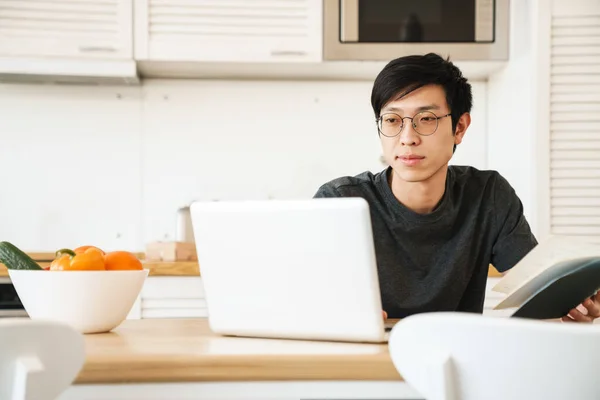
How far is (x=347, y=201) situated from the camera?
1040 millimetres

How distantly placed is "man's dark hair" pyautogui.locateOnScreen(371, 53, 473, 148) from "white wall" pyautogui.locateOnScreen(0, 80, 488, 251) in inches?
58.6

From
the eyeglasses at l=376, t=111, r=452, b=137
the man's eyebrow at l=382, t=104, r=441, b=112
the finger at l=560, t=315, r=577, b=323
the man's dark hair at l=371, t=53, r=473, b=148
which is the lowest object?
the finger at l=560, t=315, r=577, b=323

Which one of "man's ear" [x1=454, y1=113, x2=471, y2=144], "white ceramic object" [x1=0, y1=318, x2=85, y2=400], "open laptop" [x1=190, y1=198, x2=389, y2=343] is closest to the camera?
"white ceramic object" [x1=0, y1=318, x2=85, y2=400]

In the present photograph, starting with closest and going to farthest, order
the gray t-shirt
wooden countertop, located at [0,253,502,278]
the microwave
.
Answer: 1. the gray t-shirt
2. wooden countertop, located at [0,253,502,278]
3. the microwave

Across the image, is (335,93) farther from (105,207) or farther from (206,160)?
(105,207)

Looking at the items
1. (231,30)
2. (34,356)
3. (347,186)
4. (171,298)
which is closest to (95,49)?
(231,30)

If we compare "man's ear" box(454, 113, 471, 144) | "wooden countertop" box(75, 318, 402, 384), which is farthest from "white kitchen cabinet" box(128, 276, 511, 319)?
"wooden countertop" box(75, 318, 402, 384)

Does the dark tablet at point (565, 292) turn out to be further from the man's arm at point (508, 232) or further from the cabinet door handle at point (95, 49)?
the cabinet door handle at point (95, 49)

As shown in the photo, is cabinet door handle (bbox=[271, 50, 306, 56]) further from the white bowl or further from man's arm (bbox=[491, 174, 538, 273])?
the white bowl

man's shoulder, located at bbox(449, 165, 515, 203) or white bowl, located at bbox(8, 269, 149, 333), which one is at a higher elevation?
man's shoulder, located at bbox(449, 165, 515, 203)

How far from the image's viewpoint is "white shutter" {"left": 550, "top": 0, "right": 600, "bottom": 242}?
2877 mm

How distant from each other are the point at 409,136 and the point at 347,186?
204 millimetres

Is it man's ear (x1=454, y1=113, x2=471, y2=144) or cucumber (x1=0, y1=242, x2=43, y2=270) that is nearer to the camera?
cucumber (x1=0, y1=242, x2=43, y2=270)

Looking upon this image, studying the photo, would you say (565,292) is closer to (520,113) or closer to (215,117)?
(520,113)
